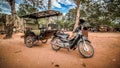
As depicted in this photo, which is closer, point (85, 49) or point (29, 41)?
point (85, 49)

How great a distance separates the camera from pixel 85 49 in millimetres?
2629

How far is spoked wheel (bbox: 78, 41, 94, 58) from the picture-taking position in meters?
2.62

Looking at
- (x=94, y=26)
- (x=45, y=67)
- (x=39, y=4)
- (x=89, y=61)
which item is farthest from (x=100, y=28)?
(x=45, y=67)

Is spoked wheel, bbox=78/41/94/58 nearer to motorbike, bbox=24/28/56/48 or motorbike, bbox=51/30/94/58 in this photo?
motorbike, bbox=51/30/94/58

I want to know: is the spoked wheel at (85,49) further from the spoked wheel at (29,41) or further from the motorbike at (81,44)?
the spoked wheel at (29,41)

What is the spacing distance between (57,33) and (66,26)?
34.7ft

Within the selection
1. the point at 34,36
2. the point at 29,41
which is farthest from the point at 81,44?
the point at 29,41

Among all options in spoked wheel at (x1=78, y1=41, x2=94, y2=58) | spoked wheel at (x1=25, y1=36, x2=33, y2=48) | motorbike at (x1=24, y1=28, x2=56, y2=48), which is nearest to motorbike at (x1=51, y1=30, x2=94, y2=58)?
spoked wheel at (x1=78, y1=41, x2=94, y2=58)

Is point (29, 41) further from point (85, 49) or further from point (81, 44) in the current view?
point (85, 49)

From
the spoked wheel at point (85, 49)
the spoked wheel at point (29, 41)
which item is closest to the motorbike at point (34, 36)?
the spoked wheel at point (29, 41)

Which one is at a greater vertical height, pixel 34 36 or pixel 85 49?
pixel 34 36

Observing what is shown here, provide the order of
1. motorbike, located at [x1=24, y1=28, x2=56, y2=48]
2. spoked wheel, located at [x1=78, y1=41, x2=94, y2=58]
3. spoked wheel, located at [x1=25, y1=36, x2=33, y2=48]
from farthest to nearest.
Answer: spoked wheel, located at [x1=25, y1=36, x2=33, y2=48], motorbike, located at [x1=24, y1=28, x2=56, y2=48], spoked wheel, located at [x1=78, y1=41, x2=94, y2=58]

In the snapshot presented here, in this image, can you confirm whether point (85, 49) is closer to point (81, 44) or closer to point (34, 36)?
point (81, 44)

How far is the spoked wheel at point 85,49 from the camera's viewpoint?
8.61ft
